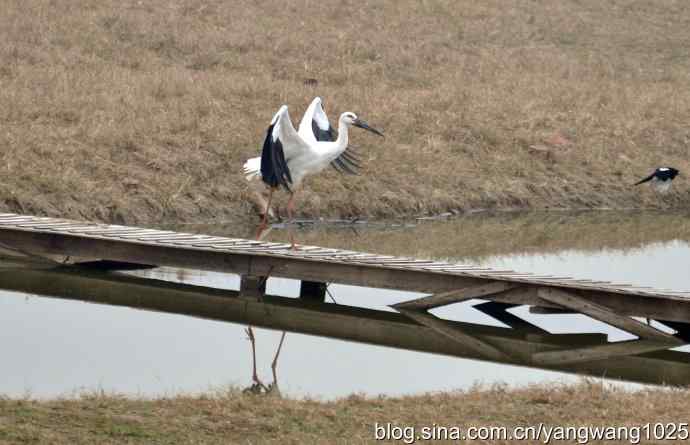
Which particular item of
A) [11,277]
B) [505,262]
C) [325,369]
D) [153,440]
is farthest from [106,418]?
[505,262]

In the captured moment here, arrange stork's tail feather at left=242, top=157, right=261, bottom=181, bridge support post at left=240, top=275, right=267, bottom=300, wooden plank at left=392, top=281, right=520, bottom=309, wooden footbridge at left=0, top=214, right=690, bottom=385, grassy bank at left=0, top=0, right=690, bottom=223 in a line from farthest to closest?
grassy bank at left=0, top=0, right=690, bottom=223 < stork's tail feather at left=242, top=157, right=261, bottom=181 < bridge support post at left=240, top=275, right=267, bottom=300 < wooden plank at left=392, top=281, right=520, bottom=309 < wooden footbridge at left=0, top=214, right=690, bottom=385

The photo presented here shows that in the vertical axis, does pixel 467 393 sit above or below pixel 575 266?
below

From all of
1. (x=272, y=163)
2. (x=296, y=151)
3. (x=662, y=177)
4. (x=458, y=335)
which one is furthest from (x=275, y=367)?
(x=662, y=177)

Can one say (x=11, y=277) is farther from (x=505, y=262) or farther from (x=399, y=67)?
(x=399, y=67)

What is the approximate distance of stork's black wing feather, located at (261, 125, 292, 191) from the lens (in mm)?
13141

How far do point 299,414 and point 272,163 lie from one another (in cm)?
513

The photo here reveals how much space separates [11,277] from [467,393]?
657 cm

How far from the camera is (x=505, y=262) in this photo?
→ 16.8 metres

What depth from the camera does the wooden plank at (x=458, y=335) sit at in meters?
11.9

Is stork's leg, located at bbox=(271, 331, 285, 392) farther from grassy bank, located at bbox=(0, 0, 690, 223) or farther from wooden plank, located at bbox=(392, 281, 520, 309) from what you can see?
grassy bank, located at bbox=(0, 0, 690, 223)

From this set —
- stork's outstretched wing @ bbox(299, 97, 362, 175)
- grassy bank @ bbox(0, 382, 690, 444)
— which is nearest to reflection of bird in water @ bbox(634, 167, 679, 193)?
stork's outstretched wing @ bbox(299, 97, 362, 175)

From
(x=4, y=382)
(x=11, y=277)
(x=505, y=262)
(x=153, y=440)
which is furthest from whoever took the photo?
(x=505, y=262)

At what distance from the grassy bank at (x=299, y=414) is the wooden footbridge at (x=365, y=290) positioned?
228 centimetres

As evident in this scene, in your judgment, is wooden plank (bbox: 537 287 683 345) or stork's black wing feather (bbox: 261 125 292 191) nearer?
wooden plank (bbox: 537 287 683 345)
